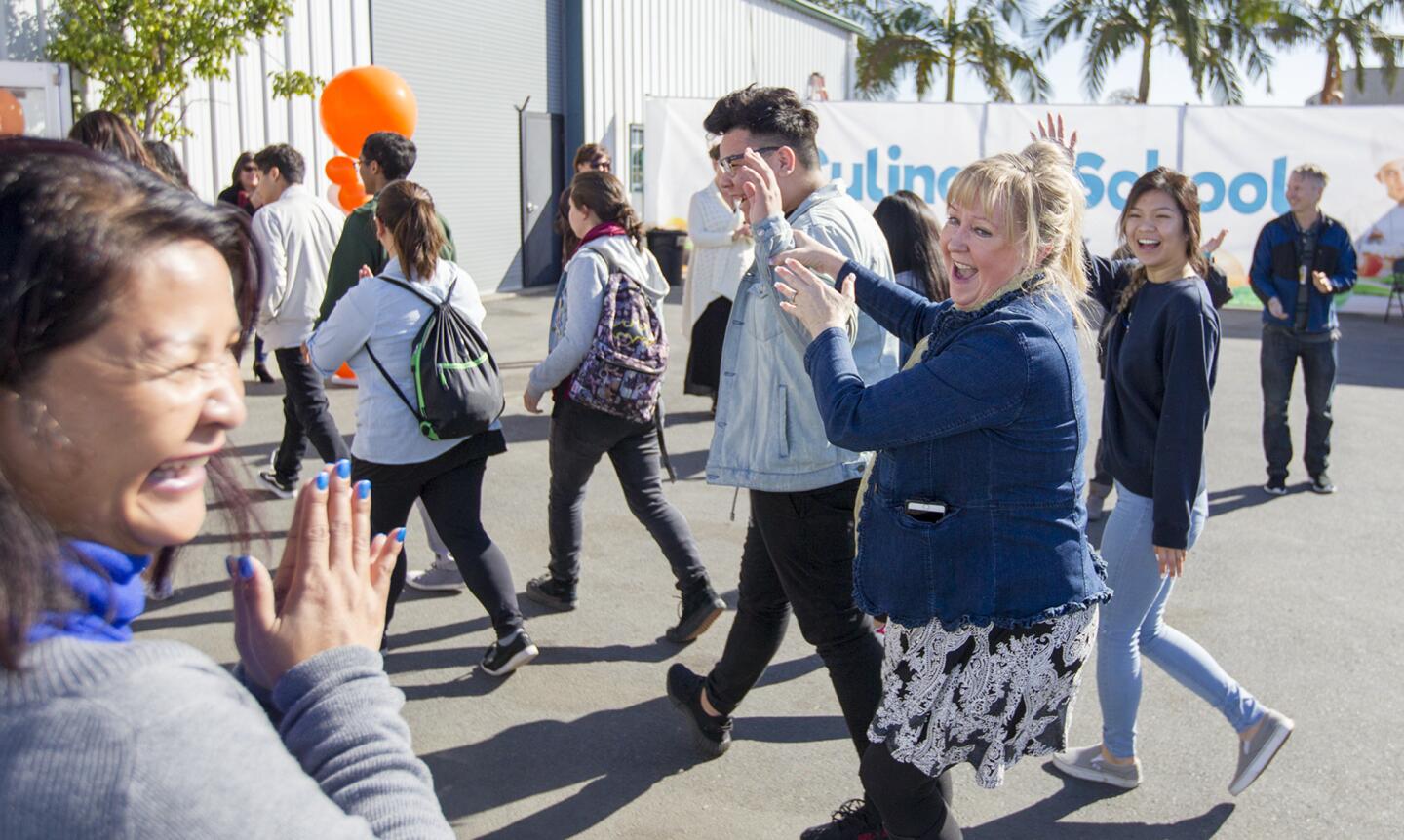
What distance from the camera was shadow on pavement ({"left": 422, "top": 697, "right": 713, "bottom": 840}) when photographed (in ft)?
11.0

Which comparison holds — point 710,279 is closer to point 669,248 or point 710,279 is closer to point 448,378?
point 448,378

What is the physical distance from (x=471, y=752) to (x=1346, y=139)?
46.2ft

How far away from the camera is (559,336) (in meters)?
4.48

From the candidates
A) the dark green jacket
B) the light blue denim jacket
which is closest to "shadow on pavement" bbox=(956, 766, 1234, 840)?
the light blue denim jacket

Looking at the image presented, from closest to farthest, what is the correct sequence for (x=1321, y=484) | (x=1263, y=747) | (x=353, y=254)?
(x=1263, y=747) < (x=353, y=254) < (x=1321, y=484)

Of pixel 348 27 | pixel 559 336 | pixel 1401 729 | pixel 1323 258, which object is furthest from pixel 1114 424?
pixel 348 27

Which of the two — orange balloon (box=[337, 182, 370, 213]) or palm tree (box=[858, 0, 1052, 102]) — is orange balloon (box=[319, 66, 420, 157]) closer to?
orange balloon (box=[337, 182, 370, 213])

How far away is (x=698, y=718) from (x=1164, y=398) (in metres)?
1.70

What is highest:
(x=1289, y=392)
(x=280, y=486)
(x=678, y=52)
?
(x=678, y=52)

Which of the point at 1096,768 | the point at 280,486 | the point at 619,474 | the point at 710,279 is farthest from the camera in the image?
the point at 710,279

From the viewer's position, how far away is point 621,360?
14.3 feet

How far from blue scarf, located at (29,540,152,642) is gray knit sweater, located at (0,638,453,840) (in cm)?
2

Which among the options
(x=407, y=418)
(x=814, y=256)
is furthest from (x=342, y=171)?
(x=814, y=256)

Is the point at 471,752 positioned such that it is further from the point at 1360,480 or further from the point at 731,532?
the point at 1360,480
